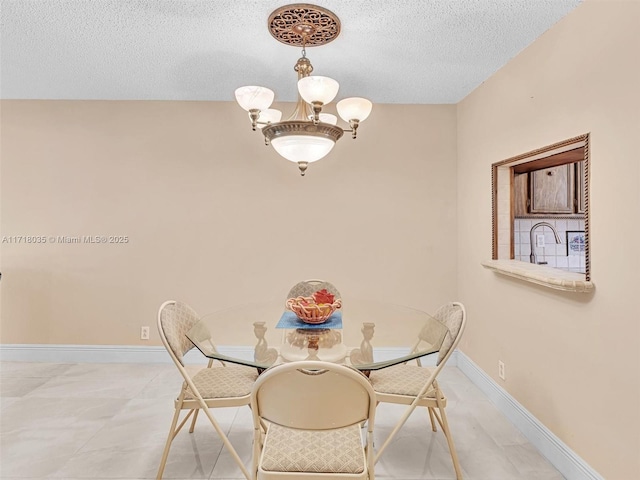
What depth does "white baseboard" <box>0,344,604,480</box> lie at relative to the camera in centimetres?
180

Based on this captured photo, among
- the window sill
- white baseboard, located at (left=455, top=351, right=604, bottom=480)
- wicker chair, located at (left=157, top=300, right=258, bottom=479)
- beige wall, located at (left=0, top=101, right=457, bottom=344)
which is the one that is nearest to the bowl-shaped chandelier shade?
wicker chair, located at (left=157, top=300, right=258, bottom=479)

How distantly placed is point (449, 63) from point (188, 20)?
5.48 ft

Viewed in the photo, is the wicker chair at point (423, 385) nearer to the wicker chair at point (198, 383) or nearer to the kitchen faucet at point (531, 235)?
the wicker chair at point (198, 383)

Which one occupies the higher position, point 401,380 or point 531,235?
point 531,235

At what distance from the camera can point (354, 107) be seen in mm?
1771

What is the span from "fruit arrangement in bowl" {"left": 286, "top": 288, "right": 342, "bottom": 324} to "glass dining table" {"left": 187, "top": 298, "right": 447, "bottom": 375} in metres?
0.04

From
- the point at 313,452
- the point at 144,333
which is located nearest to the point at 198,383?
the point at 313,452

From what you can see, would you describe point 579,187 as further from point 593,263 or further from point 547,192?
point 593,263

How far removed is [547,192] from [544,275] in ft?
5.36

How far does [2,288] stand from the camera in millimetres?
3445

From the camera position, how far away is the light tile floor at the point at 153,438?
1.95m

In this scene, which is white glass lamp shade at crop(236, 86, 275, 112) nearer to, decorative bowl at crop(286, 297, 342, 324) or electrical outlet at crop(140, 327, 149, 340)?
decorative bowl at crop(286, 297, 342, 324)

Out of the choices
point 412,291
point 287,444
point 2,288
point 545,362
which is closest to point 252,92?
point 287,444

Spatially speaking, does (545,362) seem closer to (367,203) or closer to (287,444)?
(287,444)
